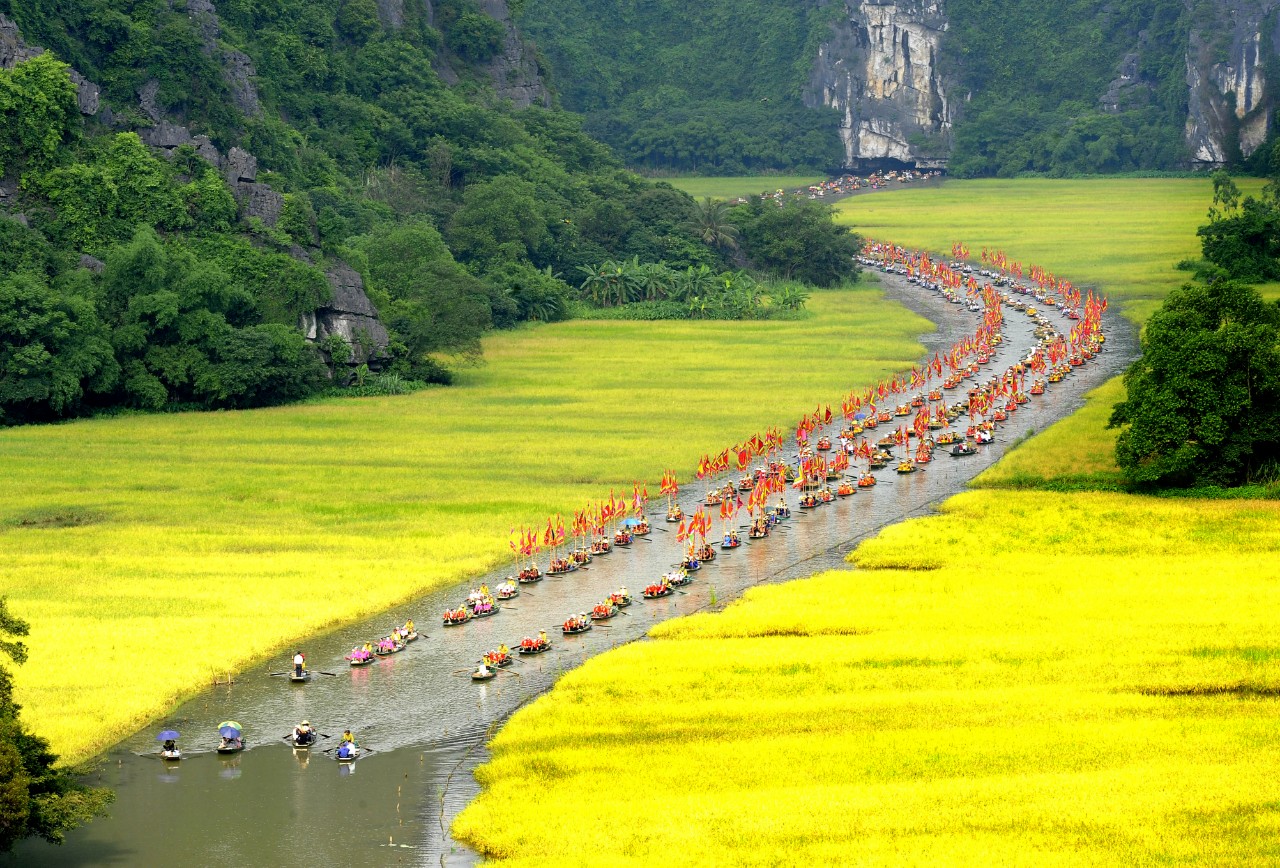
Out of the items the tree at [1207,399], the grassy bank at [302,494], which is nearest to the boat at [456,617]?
the grassy bank at [302,494]

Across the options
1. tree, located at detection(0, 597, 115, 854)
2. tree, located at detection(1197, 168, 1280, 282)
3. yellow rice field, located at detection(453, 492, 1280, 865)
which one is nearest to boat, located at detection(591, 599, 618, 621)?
yellow rice field, located at detection(453, 492, 1280, 865)

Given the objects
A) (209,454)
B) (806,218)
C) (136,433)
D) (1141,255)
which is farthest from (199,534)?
(1141,255)

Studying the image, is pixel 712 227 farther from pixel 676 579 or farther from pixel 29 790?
pixel 29 790

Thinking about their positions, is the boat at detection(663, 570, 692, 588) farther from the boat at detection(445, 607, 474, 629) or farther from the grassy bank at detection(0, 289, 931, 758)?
the boat at detection(445, 607, 474, 629)

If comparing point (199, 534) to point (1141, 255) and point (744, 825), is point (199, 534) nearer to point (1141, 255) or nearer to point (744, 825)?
point (744, 825)

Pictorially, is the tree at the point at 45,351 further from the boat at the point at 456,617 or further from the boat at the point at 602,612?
the boat at the point at 602,612

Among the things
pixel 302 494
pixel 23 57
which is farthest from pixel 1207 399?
pixel 23 57

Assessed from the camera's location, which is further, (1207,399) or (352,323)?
(352,323)
